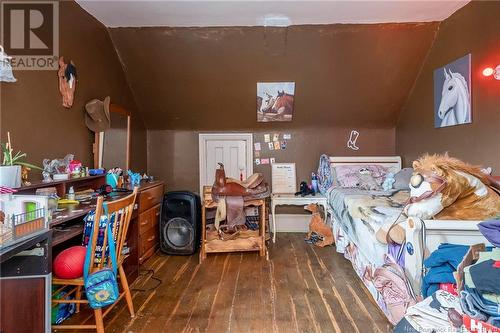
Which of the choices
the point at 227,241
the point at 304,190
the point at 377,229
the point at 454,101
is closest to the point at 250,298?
the point at 227,241

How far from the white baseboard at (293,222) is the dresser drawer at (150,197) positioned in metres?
1.86

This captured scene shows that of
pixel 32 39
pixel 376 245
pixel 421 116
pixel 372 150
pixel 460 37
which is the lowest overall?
pixel 376 245

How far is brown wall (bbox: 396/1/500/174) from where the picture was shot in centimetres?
262

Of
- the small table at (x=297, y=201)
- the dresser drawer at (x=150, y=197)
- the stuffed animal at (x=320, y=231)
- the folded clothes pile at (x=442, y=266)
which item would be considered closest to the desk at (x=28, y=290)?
the dresser drawer at (x=150, y=197)

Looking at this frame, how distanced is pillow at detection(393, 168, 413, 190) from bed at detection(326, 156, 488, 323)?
0.43 feet

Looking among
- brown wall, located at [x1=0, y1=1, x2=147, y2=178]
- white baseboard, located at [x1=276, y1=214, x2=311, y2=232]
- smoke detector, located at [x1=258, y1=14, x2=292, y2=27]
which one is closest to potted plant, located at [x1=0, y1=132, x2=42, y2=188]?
brown wall, located at [x1=0, y1=1, x2=147, y2=178]

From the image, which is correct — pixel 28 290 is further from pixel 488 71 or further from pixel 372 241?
pixel 488 71

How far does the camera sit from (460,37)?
3.02m

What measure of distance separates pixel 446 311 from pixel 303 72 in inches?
127

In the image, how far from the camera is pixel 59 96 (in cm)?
262

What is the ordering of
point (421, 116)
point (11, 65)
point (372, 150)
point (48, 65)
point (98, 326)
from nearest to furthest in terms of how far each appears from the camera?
point (98, 326) < point (11, 65) < point (48, 65) < point (421, 116) < point (372, 150)

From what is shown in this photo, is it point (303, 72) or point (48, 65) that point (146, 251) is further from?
point (303, 72)

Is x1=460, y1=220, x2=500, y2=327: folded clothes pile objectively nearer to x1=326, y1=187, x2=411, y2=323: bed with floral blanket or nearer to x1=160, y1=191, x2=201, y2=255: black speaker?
x1=326, y1=187, x2=411, y2=323: bed with floral blanket

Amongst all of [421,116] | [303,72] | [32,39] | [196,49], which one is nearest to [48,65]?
[32,39]
